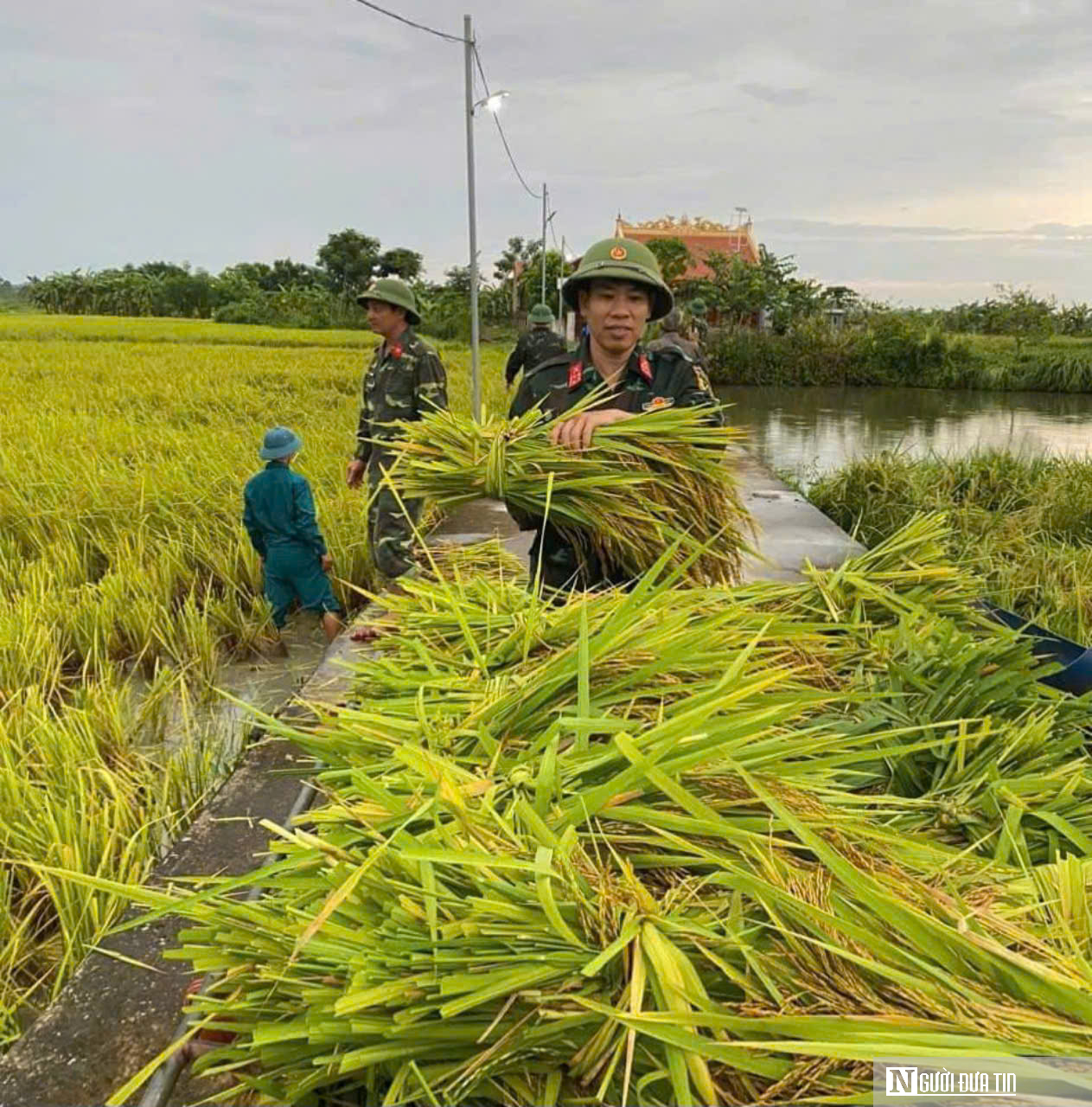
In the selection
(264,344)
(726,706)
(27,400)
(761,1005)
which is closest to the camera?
(761,1005)

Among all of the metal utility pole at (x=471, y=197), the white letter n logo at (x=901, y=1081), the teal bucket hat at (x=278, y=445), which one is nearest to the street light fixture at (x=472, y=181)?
the metal utility pole at (x=471, y=197)

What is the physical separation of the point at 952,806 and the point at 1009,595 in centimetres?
299

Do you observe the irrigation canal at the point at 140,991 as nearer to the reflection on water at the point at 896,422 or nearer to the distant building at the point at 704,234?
the reflection on water at the point at 896,422

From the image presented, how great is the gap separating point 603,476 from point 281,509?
2235 millimetres

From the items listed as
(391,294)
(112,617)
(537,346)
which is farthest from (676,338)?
(112,617)

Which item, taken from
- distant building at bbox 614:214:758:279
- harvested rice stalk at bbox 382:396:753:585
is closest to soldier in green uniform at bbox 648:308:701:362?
harvested rice stalk at bbox 382:396:753:585

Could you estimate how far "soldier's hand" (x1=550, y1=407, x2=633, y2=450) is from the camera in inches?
71.8

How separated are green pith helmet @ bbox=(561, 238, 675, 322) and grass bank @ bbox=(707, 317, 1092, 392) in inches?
858

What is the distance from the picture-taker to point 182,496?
469 centimetres

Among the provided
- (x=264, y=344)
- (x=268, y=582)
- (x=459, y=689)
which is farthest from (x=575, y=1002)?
(x=264, y=344)

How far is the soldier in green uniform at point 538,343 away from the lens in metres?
6.94

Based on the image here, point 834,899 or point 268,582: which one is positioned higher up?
point 834,899

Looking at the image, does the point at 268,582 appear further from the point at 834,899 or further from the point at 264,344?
the point at 264,344

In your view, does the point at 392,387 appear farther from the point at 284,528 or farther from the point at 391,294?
the point at 284,528
